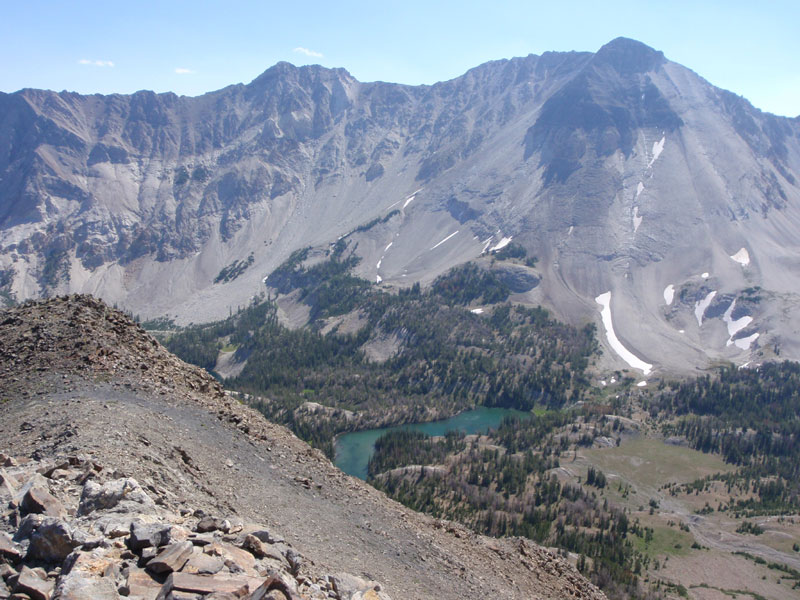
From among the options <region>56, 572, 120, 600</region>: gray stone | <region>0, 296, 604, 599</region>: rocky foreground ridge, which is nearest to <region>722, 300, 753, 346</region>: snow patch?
<region>0, 296, 604, 599</region>: rocky foreground ridge

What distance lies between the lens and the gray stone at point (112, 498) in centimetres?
1644

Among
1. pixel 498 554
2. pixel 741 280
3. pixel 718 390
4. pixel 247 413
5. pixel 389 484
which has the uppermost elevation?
pixel 741 280

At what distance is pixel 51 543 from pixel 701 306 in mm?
201832

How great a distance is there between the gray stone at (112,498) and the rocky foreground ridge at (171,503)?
4cm

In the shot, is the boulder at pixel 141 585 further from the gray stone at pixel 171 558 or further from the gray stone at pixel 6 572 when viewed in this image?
the gray stone at pixel 6 572

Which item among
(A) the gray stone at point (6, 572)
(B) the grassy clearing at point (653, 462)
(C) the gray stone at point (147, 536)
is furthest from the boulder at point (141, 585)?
(B) the grassy clearing at point (653, 462)

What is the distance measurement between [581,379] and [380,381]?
5445 centimetres

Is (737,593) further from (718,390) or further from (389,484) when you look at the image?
(718,390)

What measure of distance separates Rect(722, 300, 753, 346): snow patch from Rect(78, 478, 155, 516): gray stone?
187130 mm

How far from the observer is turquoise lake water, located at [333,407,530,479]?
10612cm

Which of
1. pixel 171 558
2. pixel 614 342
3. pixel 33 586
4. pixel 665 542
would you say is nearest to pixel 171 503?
pixel 171 558

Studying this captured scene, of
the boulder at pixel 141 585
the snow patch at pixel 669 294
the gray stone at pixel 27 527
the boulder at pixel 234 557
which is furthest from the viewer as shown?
the snow patch at pixel 669 294

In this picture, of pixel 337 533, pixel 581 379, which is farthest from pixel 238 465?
pixel 581 379

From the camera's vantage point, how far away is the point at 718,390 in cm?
14062
